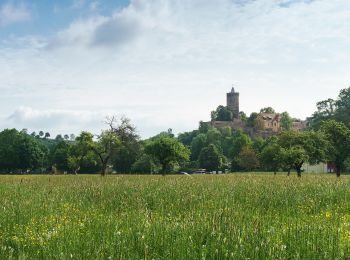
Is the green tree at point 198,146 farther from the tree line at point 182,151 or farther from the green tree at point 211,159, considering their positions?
the green tree at point 211,159

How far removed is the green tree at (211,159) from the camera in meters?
114

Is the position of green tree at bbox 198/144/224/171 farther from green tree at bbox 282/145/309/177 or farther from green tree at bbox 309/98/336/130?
green tree at bbox 282/145/309/177

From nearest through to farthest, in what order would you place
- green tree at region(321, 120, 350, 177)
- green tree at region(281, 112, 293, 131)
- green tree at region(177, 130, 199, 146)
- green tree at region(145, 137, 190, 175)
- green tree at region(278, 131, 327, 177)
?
green tree at region(278, 131, 327, 177) < green tree at region(321, 120, 350, 177) < green tree at region(145, 137, 190, 175) < green tree at region(281, 112, 293, 131) < green tree at region(177, 130, 199, 146)

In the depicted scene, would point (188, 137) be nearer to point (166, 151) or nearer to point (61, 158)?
point (61, 158)

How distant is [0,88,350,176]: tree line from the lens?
50250 mm

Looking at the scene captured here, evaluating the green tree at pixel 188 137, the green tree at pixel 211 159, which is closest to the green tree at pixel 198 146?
the green tree at pixel 211 159

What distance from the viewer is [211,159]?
114438mm

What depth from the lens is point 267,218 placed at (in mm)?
10445

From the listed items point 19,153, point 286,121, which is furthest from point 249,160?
point 286,121

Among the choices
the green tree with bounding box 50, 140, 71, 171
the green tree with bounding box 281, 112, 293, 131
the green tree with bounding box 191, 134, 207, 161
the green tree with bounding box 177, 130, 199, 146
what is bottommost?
the green tree with bounding box 50, 140, 71, 171

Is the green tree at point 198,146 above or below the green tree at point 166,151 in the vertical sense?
above

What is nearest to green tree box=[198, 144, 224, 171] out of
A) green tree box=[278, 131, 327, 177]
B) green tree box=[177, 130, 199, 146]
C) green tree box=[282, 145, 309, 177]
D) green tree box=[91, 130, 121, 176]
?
green tree box=[91, 130, 121, 176]

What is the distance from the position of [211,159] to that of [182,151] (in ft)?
189

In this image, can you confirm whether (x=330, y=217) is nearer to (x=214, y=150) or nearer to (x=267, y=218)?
(x=267, y=218)
